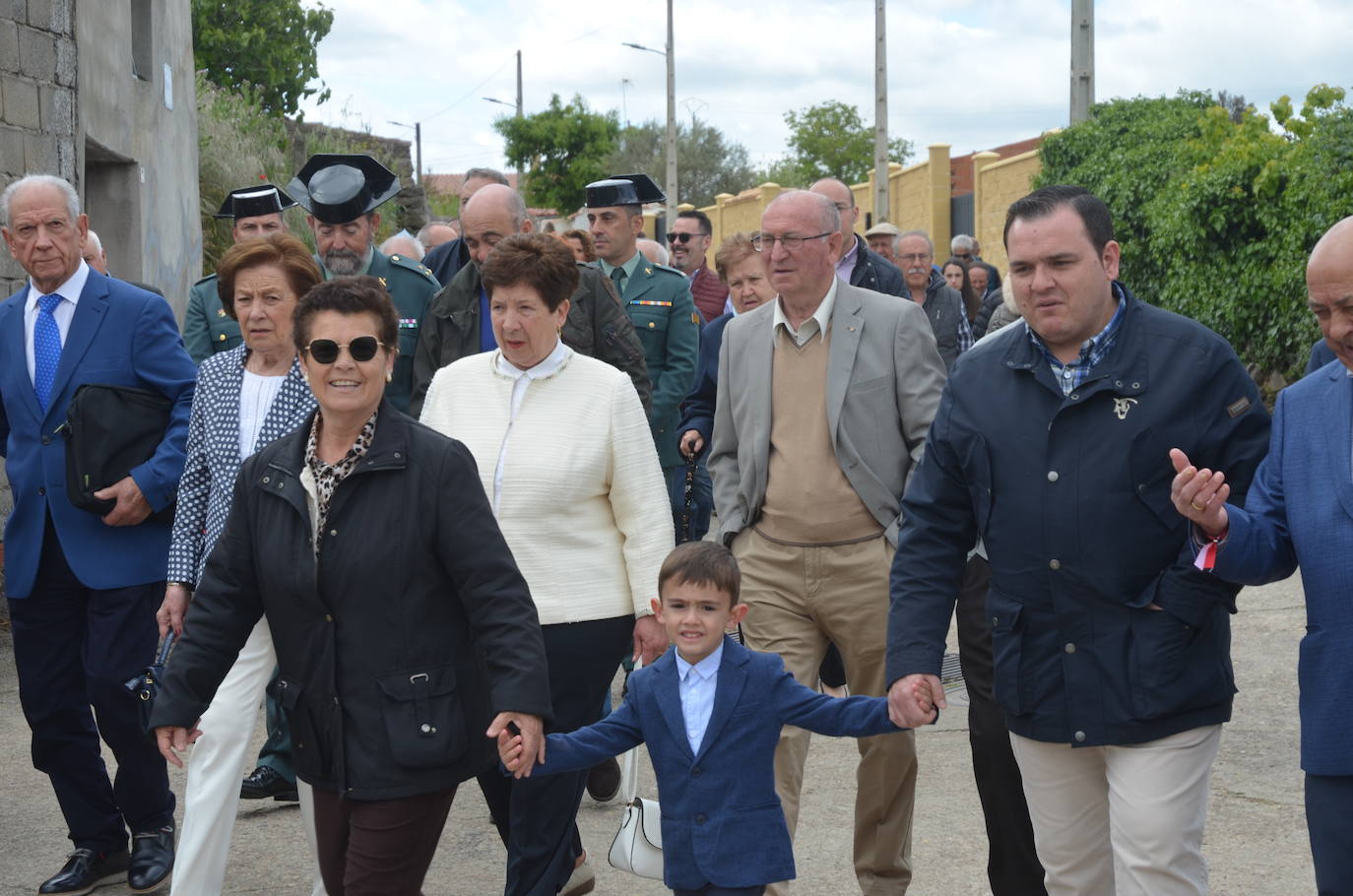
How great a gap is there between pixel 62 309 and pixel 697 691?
2.88 metres

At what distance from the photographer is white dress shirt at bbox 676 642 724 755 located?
13.4 ft

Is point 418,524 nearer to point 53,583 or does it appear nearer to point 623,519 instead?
point 623,519

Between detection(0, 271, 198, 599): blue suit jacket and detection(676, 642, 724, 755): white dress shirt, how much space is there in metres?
2.24

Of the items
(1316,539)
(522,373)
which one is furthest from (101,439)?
(1316,539)

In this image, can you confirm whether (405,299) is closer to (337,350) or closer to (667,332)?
(667,332)

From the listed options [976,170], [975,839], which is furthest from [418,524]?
[976,170]

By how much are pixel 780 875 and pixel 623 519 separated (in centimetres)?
129

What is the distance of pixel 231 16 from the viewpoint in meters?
41.9

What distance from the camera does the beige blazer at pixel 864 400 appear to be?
16.6ft

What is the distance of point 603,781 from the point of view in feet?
21.1

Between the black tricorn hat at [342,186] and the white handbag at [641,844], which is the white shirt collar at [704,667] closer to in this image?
the white handbag at [641,844]

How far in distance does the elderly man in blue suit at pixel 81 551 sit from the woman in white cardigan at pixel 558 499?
1.30 meters

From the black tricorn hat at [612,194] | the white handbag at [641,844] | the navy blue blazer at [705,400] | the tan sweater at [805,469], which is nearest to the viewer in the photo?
the white handbag at [641,844]

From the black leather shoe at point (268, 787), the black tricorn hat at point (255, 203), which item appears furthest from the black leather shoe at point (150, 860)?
the black tricorn hat at point (255, 203)
